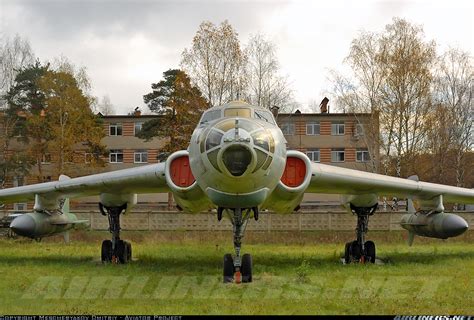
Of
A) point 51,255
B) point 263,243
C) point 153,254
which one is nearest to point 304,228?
point 263,243

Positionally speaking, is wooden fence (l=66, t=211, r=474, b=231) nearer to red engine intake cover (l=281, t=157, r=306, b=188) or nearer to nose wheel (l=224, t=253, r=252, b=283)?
red engine intake cover (l=281, t=157, r=306, b=188)

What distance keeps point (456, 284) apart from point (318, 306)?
11.3 feet

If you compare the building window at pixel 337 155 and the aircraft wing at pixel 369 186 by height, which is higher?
the building window at pixel 337 155

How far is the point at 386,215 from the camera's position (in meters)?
23.5

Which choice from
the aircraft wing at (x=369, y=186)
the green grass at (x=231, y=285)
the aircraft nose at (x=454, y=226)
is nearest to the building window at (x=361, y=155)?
the green grass at (x=231, y=285)

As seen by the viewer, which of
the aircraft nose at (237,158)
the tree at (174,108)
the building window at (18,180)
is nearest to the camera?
the aircraft nose at (237,158)

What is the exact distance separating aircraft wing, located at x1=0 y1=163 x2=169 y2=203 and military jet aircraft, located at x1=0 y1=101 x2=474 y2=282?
2 centimetres

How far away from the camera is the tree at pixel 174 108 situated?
101 ft

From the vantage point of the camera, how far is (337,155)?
142 feet


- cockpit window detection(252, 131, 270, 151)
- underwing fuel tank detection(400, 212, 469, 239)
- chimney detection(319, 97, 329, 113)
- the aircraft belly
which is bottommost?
underwing fuel tank detection(400, 212, 469, 239)

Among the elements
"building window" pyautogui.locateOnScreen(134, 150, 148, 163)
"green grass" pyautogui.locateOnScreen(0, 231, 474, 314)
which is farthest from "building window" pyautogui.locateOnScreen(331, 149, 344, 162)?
"green grass" pyautogui.locateOnScreen(0, 231, 474, 314)

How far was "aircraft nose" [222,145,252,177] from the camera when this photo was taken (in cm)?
773

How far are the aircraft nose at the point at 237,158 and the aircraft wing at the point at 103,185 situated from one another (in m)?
3.78

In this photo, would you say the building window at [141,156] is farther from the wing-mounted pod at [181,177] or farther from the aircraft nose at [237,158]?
the aircraft nose at [237,158]
